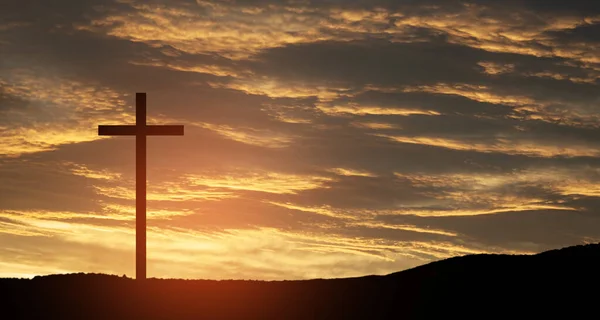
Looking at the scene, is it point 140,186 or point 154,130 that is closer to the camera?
point 140,186

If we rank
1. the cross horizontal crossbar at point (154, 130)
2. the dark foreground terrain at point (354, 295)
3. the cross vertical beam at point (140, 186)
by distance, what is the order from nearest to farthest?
the dark foreground terrain at point (354, 295)
the cross vertical beam at point (140, 186)
the cross horizontal crossbar at point (154, 130)

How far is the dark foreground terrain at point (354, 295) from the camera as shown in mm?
24828

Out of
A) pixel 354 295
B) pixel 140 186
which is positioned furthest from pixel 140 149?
pixel 354 295

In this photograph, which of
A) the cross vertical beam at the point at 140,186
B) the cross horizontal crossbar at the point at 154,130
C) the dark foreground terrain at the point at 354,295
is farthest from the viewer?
the cross horizontal crossbar at the point at 154,130

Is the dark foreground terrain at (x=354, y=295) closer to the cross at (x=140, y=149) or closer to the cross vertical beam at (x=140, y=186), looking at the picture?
the cross vertical beam at (x=140, y=186)

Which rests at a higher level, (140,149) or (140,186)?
(140,149)

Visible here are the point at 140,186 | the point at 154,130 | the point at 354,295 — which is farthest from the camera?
the point at 154,130

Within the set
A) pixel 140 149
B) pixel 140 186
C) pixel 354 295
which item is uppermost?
pixel 140 149

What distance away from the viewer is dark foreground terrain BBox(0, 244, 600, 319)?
81.5ft

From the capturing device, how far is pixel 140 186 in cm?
2720

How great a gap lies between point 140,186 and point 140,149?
3.88 ft

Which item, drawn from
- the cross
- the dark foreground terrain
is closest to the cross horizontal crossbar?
the cross

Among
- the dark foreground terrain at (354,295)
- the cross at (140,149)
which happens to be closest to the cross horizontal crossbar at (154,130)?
the cross at (140,149)

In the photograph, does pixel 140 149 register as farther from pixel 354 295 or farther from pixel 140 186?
pixel 354 295
